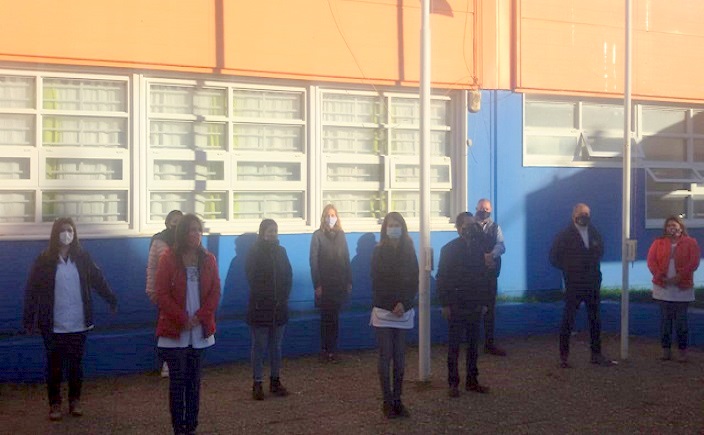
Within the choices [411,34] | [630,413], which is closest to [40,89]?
[411,34]

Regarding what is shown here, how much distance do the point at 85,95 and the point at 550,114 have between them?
22.0ft

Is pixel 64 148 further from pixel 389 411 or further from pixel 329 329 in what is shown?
pixel 389 411

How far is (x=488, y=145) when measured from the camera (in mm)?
12969

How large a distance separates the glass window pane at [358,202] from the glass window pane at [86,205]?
2.71 metres

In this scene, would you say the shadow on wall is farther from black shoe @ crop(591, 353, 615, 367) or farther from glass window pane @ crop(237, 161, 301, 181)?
glass window pane @ crop(237, 161, 301, 181)

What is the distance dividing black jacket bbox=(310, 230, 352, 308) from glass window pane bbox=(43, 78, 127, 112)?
283 centimetres

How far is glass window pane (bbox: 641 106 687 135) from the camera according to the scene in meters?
14.4

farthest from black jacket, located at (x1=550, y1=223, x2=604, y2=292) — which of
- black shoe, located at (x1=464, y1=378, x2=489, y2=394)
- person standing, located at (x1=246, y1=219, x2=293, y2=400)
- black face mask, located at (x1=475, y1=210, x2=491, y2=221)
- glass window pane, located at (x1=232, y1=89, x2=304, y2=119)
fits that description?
glass window pane, located at (x1=232, y1=89, x2=304, y2=119)

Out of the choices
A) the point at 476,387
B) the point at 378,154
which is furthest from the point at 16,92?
the point at 476,387

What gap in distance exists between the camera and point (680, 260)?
10.7m

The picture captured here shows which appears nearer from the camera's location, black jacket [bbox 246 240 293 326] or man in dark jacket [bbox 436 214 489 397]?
black jacket [bbox 246 240 293 326]

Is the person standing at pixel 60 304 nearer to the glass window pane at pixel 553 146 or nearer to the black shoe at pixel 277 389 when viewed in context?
the black shoe at pixel 277 389

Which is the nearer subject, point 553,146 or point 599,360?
point 599,360

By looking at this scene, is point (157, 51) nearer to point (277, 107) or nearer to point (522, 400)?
point (277, 107)
